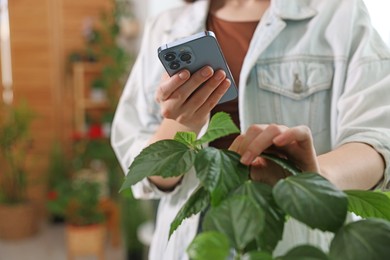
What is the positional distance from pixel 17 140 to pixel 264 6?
9.00ft

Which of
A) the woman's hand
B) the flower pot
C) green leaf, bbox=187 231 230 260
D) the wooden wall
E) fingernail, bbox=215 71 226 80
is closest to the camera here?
green leaf, bbox=187 231 230 260

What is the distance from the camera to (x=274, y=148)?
0.43 metres

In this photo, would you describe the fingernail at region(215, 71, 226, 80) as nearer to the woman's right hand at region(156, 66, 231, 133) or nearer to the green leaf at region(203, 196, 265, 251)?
the woman's right hand at region(156, 66, 231, 133)

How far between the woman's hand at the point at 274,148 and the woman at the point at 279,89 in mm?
75

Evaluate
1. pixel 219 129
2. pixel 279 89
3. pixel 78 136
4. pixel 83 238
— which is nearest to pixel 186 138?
pixel 219 129

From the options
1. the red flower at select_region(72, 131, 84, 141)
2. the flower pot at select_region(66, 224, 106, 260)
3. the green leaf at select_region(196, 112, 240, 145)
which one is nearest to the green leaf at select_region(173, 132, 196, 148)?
the green leaf at select_region(196, 112, 240, 145)

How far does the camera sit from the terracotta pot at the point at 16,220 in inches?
125

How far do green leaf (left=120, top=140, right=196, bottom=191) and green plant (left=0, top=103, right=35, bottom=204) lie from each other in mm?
2880

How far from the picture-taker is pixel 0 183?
3240mm

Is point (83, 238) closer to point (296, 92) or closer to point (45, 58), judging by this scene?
point (45, 58)

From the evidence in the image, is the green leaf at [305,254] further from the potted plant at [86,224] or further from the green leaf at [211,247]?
the potted plant at [86,224]

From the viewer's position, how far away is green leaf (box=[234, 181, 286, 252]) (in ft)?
1.17

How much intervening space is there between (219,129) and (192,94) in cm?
10

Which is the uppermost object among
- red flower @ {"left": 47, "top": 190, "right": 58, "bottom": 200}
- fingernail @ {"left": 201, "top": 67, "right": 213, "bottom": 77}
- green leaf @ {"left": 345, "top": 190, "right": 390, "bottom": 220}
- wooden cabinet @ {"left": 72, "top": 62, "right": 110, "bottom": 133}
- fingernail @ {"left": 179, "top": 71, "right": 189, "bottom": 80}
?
fingernail @ {"left": 201, "top": 67, "right": 213, "bottom": 77}
